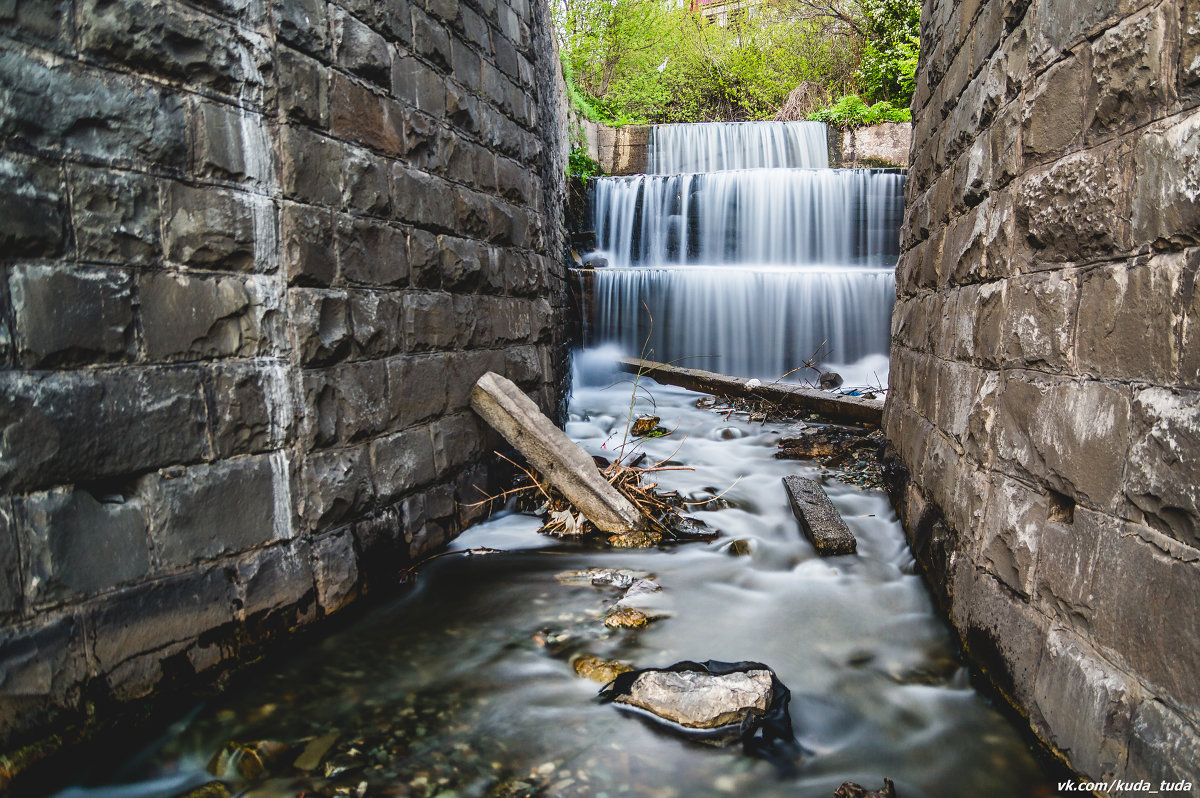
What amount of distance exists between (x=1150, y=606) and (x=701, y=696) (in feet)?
4.26

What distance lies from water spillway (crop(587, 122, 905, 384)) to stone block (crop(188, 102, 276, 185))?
739cm

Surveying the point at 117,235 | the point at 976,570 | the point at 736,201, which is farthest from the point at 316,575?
the point at 736,201

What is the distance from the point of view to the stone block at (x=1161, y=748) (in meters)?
1.35

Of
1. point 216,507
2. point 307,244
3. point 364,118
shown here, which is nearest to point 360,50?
point 364,118

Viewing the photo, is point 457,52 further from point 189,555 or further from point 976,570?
point 976,570

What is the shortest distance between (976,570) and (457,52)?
143 inches

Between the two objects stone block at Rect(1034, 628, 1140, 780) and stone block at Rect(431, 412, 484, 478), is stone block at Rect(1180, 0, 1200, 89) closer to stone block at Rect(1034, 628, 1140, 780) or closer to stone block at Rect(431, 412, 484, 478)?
stone block at Rect(1034, 628, 1140, 780)

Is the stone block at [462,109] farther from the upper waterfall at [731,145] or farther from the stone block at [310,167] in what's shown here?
the upper waterfall at [731,145]

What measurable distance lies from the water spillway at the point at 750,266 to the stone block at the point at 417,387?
6313 millimetres

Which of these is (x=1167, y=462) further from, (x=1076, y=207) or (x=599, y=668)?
(x=599, y=668)

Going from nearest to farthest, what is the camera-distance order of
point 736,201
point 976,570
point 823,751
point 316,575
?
point 823,751
point 976,570
point 316,575
point 736,201

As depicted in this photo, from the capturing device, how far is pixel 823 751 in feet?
6.98

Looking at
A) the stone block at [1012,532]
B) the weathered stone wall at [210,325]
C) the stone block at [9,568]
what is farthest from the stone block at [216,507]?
the stone block at [1012,532]

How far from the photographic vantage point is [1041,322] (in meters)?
1.99
